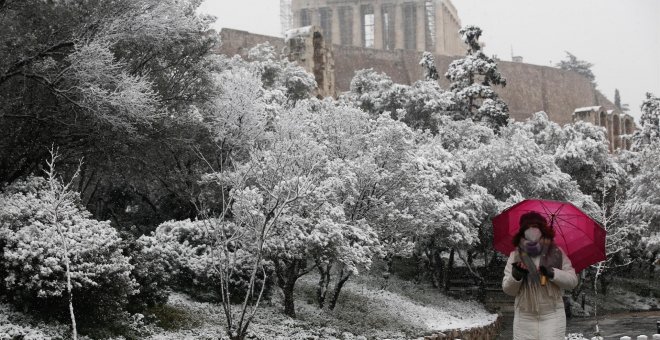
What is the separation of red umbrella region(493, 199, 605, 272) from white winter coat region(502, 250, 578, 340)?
90cm

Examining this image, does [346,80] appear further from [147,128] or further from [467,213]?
[147,128]

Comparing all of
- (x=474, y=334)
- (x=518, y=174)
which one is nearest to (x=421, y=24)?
(x=518, y=174)

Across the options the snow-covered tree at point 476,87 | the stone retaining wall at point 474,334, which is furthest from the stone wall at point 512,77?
the stone retaining wall at point 474,334

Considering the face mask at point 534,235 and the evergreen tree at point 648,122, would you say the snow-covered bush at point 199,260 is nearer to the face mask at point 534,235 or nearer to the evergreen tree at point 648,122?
the face mask at point 534,235

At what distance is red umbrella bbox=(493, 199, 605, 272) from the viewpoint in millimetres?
6434

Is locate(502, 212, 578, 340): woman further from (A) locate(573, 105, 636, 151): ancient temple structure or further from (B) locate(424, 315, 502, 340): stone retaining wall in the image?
(A) locate(573, 105, 636, 151): ancient temple structure

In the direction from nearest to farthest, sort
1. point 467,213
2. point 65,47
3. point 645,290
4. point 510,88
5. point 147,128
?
point 65,47, point 147,128, point 467,213, point 645,290, point 510,88

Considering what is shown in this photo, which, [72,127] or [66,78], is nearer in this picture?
[66,78]

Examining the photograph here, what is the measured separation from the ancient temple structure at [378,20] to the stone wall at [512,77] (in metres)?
12.5

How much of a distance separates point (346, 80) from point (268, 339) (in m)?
37.8

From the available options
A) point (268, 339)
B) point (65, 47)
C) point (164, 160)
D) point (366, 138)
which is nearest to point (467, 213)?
point (366, 138)

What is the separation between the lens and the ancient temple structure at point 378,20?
75750 mm

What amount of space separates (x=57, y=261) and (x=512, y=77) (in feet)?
181

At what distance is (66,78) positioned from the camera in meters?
14.9
